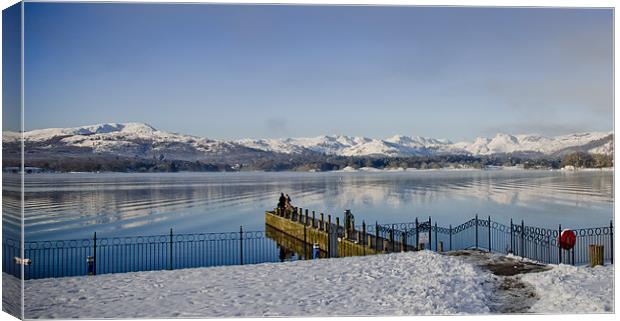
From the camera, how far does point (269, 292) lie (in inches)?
304

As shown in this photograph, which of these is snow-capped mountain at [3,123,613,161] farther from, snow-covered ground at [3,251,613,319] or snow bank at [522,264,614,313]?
snow bank at [522,264,614,313]

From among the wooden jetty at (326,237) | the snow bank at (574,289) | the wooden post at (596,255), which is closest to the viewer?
the snow bank at (574,289)

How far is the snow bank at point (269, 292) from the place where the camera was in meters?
7.07

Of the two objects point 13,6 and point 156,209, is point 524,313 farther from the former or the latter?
point 156,209

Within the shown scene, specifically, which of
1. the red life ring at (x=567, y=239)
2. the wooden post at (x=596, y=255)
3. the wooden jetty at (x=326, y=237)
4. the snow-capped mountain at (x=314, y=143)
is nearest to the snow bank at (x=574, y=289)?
the wooden post at (x=596, y=255)

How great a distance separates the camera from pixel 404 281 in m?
8.20

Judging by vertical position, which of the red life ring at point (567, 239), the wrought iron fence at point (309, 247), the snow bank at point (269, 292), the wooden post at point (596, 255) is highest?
the red life ring at point (567, 239)

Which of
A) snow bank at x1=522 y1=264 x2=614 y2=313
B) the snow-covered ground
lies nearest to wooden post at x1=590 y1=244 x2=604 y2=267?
snow bank at x1=522 y1=264 x2=614 y2=313

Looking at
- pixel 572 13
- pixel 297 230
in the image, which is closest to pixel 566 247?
pixel 572 13

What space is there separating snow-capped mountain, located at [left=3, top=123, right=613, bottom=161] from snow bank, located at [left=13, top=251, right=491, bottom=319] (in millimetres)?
2329

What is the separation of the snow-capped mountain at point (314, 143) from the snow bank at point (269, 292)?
2329 millimetres

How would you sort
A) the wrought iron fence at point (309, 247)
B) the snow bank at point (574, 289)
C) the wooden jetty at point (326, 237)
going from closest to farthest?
the snow bank at point (574, 289) < the wrought iron fence at point (309, 247) < the wooden jetty at point (326, 237)

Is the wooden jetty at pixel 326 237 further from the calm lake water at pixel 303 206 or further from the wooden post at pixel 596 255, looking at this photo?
the wooden post at pixel 596 255

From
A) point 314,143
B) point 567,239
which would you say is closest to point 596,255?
point 567,239
